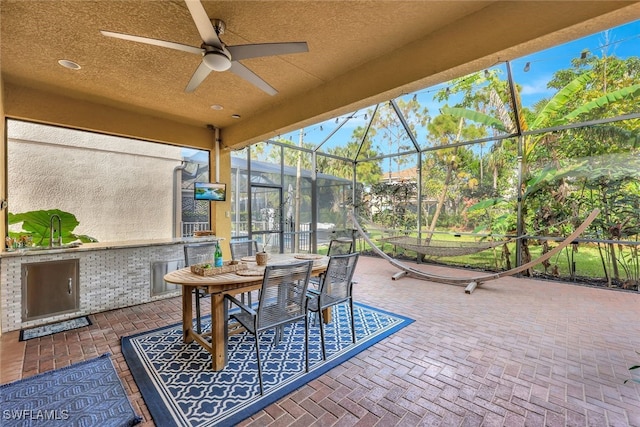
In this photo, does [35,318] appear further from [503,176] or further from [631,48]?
[631,48]

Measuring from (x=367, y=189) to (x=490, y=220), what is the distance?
3178 mm

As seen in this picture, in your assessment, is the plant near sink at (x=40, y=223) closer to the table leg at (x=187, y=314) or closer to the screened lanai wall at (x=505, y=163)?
the table leg at (x=187, y=314)

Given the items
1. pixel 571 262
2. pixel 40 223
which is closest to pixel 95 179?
pixel 40 223

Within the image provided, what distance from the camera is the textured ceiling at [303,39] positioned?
6.85ft

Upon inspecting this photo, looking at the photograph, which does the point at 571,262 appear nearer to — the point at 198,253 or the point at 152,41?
the point at 198,253

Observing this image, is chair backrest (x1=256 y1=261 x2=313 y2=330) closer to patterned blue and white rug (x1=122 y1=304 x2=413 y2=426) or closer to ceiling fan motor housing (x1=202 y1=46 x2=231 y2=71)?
patterned blue and white rug (x1=122 y1=304 x2=413 y2=426)

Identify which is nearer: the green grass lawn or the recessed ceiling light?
the recessed ceiling light

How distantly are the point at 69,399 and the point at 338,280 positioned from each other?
2.21 metres

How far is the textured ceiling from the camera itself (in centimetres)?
209

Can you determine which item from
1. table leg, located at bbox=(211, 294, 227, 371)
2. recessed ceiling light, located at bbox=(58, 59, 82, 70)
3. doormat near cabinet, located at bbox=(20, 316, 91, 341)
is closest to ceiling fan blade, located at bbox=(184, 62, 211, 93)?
recessed ceiling light, located at bbox=(58, 59, 82, 70)

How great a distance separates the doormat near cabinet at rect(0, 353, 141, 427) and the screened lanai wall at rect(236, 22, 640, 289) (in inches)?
175

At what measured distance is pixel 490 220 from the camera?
5.89 meters

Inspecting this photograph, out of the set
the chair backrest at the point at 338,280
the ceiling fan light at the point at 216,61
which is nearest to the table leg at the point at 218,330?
the chair backrest at the point at 338,280

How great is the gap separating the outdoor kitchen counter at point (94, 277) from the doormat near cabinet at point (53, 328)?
8cm
